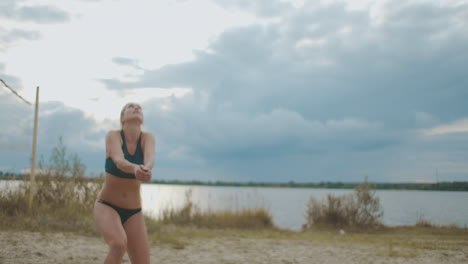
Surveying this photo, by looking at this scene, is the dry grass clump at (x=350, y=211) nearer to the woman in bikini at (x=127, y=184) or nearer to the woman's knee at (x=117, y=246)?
the woman in bikini at (x=127, y=184)

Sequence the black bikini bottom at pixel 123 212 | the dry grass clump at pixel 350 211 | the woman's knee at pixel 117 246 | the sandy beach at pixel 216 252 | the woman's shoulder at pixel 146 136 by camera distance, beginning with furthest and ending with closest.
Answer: the dry grass clump at pixel 350 211 → the sandy beach at pixel 216 252 → the woman's shoulder at pixel 146 136 → the black bikini bottom at pixel 123 212 → the woman's knee at pixel 117 246

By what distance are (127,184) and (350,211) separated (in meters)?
11.9

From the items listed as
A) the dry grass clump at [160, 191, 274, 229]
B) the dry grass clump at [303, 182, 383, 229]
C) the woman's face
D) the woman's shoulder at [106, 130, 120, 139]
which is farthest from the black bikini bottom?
the dry grass clump at [303, 182, 383, 229]

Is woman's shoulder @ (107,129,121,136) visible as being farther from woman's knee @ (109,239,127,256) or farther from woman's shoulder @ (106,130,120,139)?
woman's knee @ (109,239,127,256)

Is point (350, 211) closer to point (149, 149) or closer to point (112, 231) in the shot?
point (149, 149)

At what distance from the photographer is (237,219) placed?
12766mm

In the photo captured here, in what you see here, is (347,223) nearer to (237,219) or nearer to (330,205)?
(330,205)

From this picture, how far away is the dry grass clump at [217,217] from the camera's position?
12500 millimetres

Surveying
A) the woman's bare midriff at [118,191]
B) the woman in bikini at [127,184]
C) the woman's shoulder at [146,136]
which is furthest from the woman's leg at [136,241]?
the woman's shoulder at [146,136]

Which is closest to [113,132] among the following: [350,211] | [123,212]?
[123,212]

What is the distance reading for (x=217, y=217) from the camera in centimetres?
1277

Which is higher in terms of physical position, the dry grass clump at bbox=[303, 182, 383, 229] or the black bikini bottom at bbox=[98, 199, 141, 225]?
the black bikini bottom at bbox=[98, 199, 141, 225]

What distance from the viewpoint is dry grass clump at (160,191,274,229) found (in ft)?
41.0

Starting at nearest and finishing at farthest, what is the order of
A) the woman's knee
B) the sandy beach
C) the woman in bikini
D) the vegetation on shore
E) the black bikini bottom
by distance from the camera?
the woman's knee → the woman in bikini → the black bikini bottom → the sandy beach → the vegetation on shore
